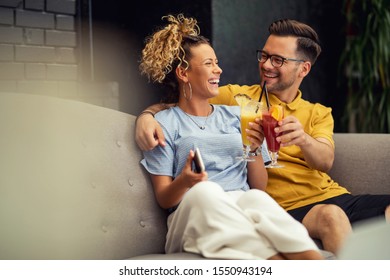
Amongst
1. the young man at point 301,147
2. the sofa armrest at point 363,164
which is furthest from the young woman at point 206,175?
the sofa armrest at point 363,164

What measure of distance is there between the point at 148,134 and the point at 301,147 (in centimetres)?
62

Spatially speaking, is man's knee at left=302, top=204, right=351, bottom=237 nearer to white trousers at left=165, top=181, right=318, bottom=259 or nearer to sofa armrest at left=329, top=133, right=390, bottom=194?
white trousers at left=165, top=181, right=318, bottom=259

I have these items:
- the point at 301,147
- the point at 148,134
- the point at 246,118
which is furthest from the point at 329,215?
the point at 148,134

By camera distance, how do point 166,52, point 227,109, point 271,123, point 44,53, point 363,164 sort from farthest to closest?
point 44,53, point 363,164, point 227,109, point 166,52, point 271,123

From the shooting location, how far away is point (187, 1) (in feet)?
12.7

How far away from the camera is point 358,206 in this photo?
2.70m

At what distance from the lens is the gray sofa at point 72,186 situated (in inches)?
85.1

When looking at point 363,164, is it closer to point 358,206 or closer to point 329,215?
point 358,206

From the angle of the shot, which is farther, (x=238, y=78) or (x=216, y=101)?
(x=238, y=78)

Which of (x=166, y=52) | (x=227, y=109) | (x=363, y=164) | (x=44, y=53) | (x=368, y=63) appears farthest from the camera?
(x=368, y=63)

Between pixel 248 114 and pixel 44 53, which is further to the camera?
pixel 44 53
